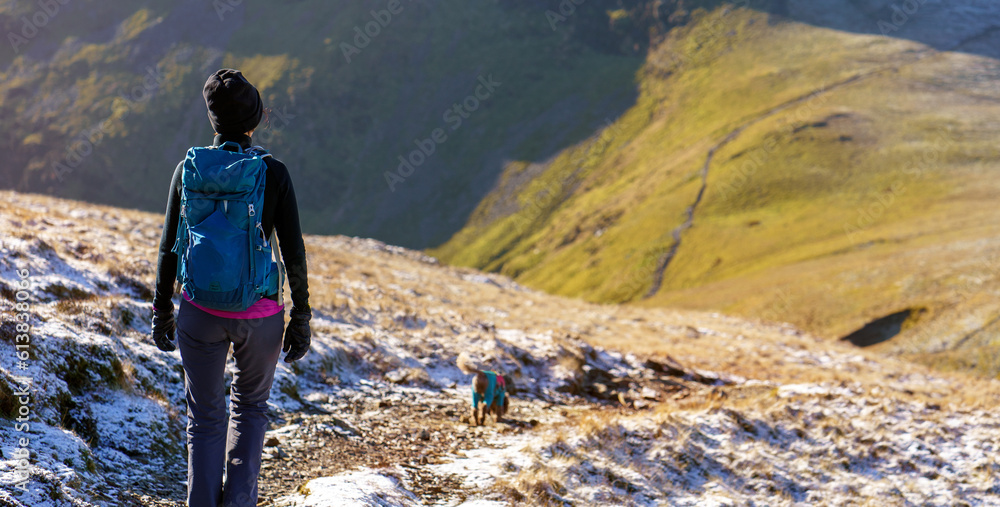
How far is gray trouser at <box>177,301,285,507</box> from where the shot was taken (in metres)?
4.41

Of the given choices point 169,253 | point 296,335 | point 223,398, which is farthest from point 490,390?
point 169,253

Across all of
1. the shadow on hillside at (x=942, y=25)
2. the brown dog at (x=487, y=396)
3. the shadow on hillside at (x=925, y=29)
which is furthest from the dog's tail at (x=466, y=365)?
the shadow on hillside at (x=942, y=25)

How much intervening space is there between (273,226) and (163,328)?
1.19 metres

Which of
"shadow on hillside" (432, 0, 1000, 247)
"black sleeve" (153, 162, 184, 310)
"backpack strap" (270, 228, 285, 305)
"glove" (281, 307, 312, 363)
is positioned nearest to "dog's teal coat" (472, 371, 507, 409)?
"glove" (281, 307, 312, 363)

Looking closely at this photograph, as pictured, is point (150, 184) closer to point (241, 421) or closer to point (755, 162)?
point (755, 162)

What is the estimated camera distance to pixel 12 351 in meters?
6.79

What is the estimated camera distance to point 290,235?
4656 mm

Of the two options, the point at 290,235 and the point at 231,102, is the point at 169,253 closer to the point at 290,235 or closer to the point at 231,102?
the point at 290,235

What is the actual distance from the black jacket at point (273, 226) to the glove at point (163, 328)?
7cm

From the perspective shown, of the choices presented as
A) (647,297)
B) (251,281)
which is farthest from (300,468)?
(647,297)

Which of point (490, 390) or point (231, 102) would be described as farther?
point (490, 390)

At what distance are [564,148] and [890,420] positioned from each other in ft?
602

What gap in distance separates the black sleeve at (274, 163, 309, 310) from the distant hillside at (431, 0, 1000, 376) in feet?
143

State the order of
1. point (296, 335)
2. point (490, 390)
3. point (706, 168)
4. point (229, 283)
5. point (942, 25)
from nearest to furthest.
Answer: point (229, 283) → point (296, 335) → point (490, 390) → point (706, 168) → point (942, 25)
